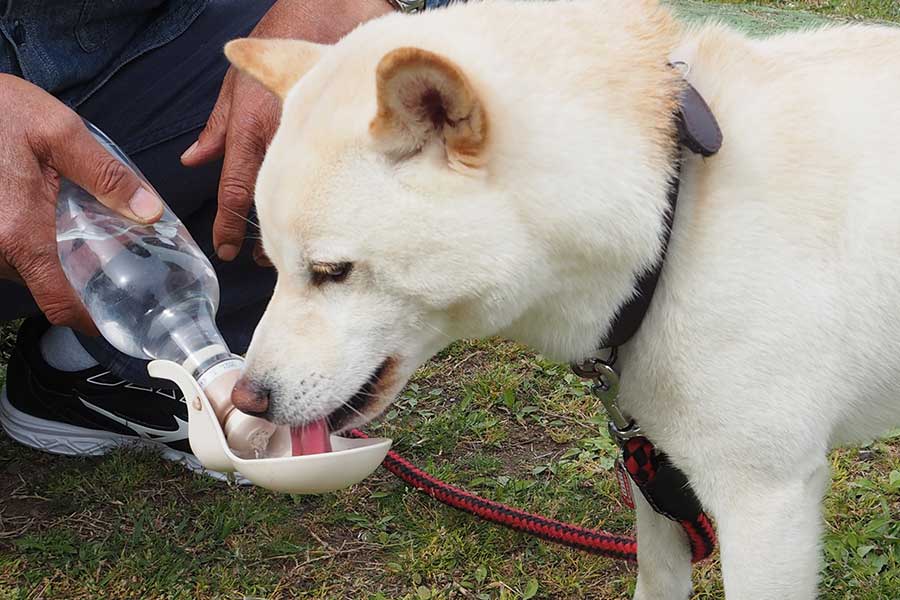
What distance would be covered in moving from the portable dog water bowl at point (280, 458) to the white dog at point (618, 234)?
0.09 meters


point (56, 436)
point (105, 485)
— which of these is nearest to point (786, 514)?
point (105, 485)

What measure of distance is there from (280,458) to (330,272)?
343 millimetres

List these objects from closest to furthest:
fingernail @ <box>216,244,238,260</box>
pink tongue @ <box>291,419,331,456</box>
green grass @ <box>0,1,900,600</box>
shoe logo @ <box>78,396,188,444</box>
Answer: pink tongue @ <box>291,419,331,456</box>, fingernail @ <box>216,244,238,260</box>, green grass @ <box>0,1,900,600</box>, shoe logo @ <box>78,396,188,444</box>

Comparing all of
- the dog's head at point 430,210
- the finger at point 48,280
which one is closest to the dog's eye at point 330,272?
the dog's head at point 430,210

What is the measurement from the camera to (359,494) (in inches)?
112

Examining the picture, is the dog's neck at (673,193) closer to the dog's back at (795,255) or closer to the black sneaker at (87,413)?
the dog's back at (795,255)

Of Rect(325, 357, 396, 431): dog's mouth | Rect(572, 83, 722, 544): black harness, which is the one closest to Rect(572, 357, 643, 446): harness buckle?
Rect(572, 83, 722, 544): black harness

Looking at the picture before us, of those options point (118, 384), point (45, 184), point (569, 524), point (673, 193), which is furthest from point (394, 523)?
point (673, 193)

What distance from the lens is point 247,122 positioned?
7.22 feet

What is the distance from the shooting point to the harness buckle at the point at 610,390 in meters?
1.86

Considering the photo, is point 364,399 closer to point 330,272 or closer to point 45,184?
point 330,272

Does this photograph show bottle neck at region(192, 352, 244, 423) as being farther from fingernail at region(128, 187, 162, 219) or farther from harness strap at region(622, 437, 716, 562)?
harness strap at region(622, 437, 716, 562)

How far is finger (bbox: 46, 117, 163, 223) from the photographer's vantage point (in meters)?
2.00

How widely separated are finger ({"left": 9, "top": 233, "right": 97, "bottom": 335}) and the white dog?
525 mm
